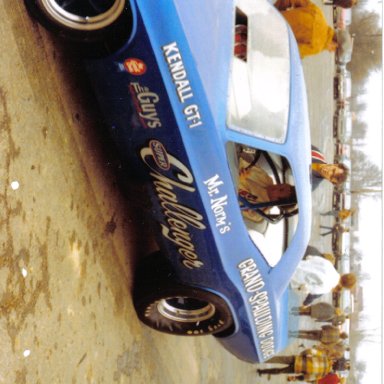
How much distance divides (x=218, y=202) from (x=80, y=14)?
1413 mm

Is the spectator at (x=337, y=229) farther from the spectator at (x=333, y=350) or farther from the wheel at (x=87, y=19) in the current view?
the wheel at (x=87, y=19)

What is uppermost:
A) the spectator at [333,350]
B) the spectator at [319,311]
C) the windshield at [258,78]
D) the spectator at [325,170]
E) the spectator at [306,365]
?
the windshield at [258,78]

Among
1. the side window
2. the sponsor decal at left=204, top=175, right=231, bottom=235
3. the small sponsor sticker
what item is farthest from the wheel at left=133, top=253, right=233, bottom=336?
the small sponsor sticker

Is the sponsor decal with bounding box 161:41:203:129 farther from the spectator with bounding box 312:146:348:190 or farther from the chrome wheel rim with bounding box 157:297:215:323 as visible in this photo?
the spectator with bounding box 312:146:348:190

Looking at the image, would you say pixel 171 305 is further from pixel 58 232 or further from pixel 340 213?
pixel 340 213

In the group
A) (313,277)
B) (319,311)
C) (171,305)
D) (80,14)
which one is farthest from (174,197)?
(319,311)

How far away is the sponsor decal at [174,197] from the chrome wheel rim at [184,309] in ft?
2.53

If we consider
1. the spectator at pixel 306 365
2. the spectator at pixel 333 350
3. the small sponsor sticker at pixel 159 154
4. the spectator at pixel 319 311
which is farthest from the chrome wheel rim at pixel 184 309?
the spectator at pixel 333 350

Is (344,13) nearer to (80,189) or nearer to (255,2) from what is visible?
(255,2)

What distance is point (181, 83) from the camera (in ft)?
11.1

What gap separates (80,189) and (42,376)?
124 centimetres

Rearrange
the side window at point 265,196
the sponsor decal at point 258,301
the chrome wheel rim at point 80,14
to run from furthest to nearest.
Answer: the sponsor decal at point 258,301 < the side window at point 265,196 < the chrome wheel rim at point 80,14

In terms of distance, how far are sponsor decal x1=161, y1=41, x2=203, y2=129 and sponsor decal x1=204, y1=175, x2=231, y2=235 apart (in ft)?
1.33

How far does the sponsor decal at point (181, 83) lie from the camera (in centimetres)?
330
